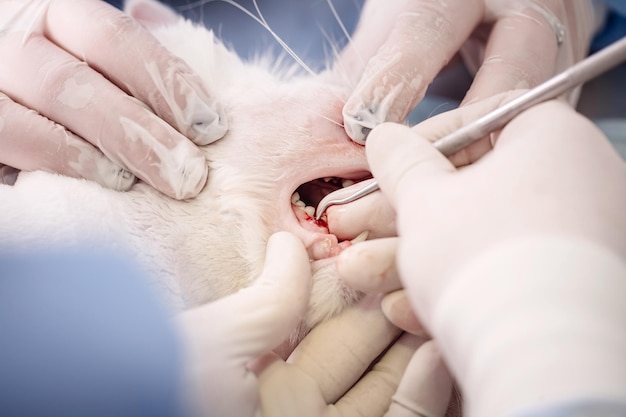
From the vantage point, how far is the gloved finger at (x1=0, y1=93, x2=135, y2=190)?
0.76 meters

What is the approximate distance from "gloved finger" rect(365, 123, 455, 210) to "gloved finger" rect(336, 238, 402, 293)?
58 millimetres

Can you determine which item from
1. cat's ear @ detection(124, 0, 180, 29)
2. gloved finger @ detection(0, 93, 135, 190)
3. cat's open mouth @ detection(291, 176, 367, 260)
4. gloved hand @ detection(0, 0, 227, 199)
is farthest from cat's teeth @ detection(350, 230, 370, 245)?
cat's ear @ detection(124, 0, 180, 29)

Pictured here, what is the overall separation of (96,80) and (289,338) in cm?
46

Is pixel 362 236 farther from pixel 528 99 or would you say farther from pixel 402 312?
pixel 528 99

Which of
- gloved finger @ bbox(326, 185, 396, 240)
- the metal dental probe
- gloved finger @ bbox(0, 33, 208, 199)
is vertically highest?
the metal dental probe

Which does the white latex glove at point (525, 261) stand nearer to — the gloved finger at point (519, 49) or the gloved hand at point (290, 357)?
the gloved hand at point (290, 357)

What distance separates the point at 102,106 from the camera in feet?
2.48

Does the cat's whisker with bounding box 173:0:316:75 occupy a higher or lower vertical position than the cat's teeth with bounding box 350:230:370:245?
higher

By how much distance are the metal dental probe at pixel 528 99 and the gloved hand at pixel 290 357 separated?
0.74 feet

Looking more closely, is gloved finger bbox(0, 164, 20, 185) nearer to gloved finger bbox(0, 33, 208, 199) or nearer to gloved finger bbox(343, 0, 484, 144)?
gloved finger bbox(0, 33, 208, 199)

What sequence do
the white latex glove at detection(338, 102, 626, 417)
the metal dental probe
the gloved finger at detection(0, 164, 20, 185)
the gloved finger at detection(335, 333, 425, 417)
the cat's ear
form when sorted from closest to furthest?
the white latex glove at detection(338, 102, 626, 417)
the metal dental probe
the gloved finger at detection(335, 333, 425, 417)
the gloved finger at detection(0, 164, 20, 185)
the cat's ear

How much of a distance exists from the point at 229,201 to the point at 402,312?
0.91 ft

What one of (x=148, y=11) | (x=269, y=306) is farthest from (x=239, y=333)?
(x=148, y=11)

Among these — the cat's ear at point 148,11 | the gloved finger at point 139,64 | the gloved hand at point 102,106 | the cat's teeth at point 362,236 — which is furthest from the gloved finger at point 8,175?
the cat's teeth at point 362,236
